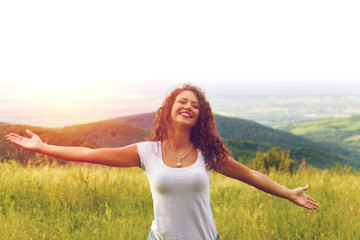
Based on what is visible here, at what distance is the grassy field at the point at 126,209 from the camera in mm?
4359

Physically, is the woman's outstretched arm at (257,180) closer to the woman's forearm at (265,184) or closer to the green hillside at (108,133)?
the woman's forearm at (265,184)

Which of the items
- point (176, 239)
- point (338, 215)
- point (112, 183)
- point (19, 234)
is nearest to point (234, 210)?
point (338, 215)

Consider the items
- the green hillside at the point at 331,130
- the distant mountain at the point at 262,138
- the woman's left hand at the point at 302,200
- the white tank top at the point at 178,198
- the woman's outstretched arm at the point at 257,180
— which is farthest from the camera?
the green hillside at the point at 331,130

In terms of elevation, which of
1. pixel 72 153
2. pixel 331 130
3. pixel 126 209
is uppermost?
pixel 72 153

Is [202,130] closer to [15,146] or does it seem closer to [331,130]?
[15,146]

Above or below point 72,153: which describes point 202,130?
above

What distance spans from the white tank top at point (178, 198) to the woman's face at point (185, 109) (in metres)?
0.30

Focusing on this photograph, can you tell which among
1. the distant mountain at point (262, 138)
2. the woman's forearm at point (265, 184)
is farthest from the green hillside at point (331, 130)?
the woman's forearm at point (265, 184)

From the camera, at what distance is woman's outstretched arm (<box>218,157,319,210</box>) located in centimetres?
317

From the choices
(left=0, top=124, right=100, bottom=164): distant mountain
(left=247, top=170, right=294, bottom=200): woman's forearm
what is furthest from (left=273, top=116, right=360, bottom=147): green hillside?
(left=247, top=170, right=294, bottom=200): woman's forearm

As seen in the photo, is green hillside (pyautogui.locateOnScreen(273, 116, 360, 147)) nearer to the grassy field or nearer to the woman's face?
the grassy field

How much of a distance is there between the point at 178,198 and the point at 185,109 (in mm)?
723

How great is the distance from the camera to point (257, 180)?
3268mm

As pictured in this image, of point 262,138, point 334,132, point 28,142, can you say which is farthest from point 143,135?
point 334,132
